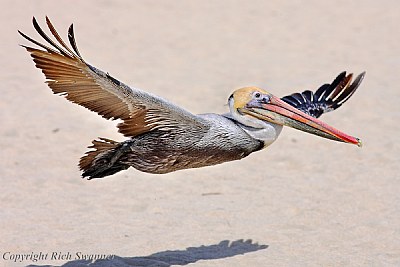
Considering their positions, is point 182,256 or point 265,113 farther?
point 182,256

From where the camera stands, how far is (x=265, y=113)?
17.4ft

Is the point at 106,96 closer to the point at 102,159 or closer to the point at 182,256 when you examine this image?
the point at 102,159

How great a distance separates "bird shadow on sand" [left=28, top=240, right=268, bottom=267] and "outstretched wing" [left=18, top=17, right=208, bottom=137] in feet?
3.48

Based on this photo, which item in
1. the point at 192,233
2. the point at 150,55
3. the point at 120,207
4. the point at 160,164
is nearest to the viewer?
the point at 160,164

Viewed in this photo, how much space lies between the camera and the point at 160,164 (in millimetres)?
5340

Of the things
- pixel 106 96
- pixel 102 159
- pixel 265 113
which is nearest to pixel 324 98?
pixel 265 113

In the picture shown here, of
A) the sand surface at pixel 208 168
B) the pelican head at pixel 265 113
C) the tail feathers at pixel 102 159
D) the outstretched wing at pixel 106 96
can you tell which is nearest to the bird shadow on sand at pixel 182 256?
the sand surface at pixel 208 168

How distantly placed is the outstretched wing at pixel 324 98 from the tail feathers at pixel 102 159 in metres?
1.57

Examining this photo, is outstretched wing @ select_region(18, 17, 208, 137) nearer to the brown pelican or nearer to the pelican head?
the brown pelican

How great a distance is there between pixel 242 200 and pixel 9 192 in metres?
2.03

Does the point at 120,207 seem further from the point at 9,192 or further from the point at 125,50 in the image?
the point at 125,50

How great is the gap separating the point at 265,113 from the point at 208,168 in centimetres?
278

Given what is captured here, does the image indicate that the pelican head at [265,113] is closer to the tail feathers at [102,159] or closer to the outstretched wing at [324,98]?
the tail feathers at [102,159]

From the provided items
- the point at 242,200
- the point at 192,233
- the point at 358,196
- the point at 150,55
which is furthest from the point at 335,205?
the point at 150,55
